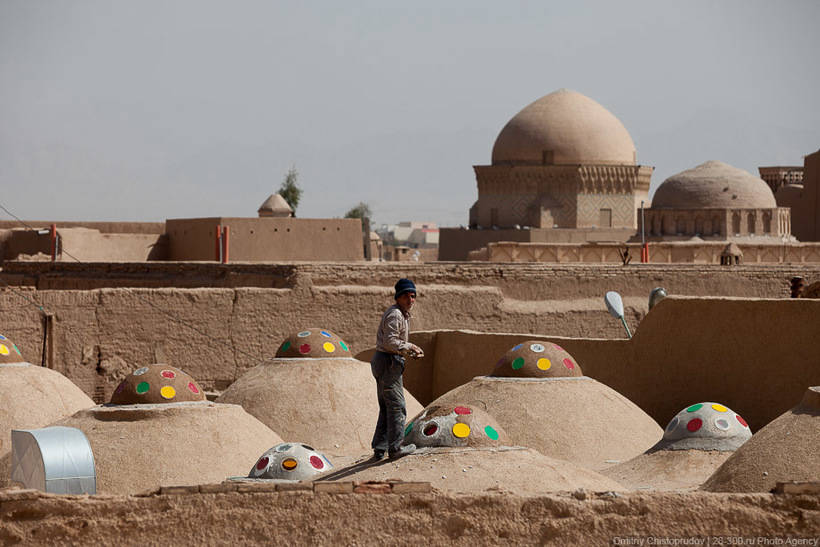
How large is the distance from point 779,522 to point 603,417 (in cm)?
567

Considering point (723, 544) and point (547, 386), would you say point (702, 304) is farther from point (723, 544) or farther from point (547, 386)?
point (723, 544)

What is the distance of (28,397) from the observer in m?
12.2

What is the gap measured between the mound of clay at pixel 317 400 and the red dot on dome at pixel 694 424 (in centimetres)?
313

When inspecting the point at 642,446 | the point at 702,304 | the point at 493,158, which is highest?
the point at 493,158

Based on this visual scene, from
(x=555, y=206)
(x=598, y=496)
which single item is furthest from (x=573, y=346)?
(x=555, y=206)

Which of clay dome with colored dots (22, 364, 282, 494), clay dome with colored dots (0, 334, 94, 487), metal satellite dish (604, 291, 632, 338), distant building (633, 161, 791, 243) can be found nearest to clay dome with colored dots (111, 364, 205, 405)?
clay dome with colored dots (22, 364, 282, 494)

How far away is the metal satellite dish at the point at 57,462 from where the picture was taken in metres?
8.04

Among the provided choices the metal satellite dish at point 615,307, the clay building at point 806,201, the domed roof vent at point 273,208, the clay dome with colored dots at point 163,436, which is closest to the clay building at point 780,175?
the clay building at point 806,201

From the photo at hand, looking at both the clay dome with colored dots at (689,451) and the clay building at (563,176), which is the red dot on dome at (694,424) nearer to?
the clay dome with colored dots at (689,451)

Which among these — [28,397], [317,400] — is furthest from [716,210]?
[28,397]

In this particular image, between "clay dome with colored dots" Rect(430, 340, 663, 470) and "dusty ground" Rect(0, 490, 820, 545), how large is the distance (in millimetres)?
4991

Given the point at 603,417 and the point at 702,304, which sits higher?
the point at 702,304

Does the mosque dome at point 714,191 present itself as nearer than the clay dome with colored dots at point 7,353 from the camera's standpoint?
No

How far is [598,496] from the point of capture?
6957 mm
